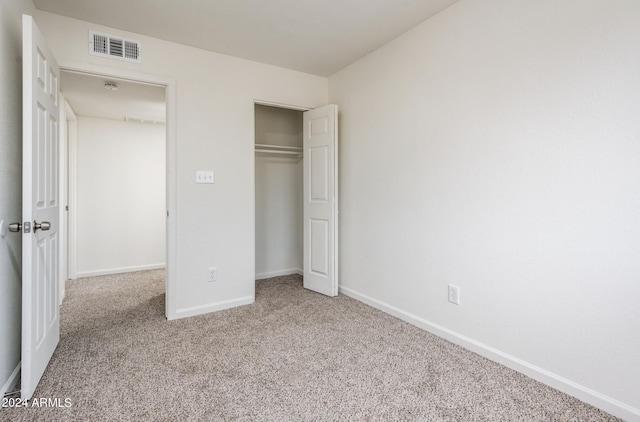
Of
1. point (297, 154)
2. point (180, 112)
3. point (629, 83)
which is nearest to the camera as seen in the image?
point (629, 83)

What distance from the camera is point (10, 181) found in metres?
1.80

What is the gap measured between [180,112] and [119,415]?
2.26 metres

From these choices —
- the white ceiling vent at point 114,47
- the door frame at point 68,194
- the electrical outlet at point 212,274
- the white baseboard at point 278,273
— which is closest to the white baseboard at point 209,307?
the electrical outlet at point 212,274

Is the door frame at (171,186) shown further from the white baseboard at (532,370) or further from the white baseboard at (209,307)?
the white baseboard at (532,370)

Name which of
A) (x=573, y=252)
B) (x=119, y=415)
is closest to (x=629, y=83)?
(x=573, y=252)

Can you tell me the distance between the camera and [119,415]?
159 cm

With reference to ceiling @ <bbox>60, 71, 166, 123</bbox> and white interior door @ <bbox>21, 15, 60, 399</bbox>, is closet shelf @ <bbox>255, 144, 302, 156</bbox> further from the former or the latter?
white interior door @ <bbox>21, 15, 60, 399</bbox>

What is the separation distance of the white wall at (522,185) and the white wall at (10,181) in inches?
100

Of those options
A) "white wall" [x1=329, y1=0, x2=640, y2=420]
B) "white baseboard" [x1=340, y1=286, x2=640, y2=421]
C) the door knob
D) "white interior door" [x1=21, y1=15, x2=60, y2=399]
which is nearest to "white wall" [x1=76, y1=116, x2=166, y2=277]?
"white interior door" [x1=21, y1=15, x2=60, y2=399]

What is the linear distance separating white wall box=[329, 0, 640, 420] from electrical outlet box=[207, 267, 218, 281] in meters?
1.54

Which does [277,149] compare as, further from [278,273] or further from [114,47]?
[114,47]

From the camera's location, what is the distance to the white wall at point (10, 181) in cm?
169

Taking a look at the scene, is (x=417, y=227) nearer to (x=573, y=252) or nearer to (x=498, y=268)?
(x=498, y=268)

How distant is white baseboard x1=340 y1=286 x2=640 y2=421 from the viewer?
1.61 metres
